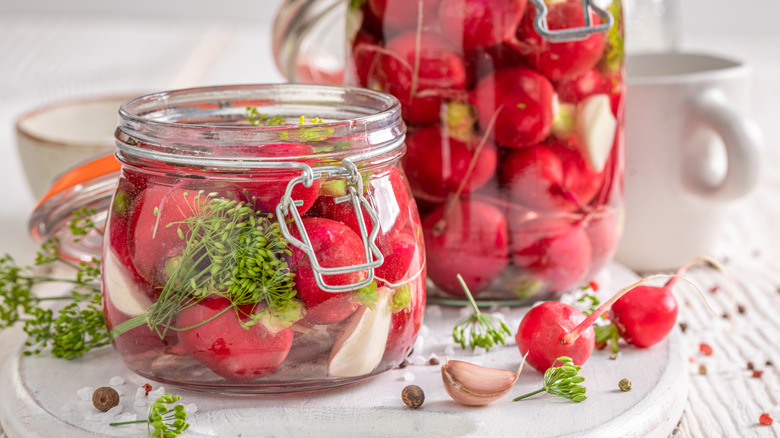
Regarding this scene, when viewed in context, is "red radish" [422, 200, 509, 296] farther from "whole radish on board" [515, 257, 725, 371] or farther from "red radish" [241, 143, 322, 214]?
"red radish" [241, 143, 322, 214]

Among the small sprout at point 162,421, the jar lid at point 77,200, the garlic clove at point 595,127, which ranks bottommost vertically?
the small sprout at point 162,421

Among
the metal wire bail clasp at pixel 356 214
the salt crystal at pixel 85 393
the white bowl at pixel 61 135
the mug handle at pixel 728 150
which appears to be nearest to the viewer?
the metal wire bail clasp at pixel 356 214

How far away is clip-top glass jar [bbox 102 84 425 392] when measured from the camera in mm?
670

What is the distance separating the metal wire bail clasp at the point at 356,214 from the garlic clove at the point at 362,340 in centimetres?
4

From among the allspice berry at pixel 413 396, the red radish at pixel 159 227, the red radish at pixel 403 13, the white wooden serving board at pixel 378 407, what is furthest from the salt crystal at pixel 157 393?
the red radish at pixel 403 13

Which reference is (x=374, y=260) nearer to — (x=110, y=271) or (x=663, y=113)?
(x=110, y=271)

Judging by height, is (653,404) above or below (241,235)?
below

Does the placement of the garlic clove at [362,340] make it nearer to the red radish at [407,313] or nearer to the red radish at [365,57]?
the red radish at [407,313]

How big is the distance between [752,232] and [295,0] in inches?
33.4

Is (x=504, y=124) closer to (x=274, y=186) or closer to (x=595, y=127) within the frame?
(x=595, y=127)

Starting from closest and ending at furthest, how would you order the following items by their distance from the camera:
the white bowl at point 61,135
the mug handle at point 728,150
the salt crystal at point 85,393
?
the salt crystal at point 85,393 → the mug handle at point 728,150 → the white bowl at point 61,135

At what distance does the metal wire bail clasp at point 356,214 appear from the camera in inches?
25.4

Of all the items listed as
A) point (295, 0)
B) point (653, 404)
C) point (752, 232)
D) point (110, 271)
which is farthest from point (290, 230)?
point (752, 232)

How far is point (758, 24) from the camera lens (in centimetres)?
296
